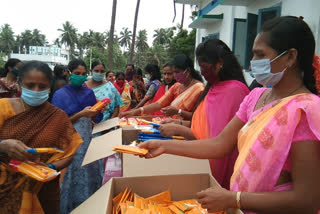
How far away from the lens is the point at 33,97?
6.76 ft

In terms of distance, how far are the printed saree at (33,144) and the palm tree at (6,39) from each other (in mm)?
78427

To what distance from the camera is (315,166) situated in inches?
40.3

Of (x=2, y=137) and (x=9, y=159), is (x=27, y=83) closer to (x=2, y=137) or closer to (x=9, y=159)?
(x=2, y=137)

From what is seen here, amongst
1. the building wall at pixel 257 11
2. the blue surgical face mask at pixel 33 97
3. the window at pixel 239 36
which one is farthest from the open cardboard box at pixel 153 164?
the window at pixel 239 36

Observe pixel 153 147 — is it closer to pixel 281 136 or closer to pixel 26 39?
pixel 281 136

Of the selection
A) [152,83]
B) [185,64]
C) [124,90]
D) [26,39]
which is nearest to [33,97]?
[185,64]

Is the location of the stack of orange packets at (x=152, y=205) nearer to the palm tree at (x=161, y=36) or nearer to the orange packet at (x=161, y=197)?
the orange packet at (x=161, y=197)

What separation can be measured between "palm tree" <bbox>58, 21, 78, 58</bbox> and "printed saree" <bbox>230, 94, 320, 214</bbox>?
2822 inches

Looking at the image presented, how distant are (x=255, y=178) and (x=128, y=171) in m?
0.79

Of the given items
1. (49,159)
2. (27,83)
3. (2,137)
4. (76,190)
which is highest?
(27,83)

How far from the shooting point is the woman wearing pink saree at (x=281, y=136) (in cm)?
105

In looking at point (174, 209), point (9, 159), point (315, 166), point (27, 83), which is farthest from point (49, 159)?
point (315, 166)

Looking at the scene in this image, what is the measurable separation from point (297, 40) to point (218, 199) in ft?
2.58

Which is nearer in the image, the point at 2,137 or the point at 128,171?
the point at 128,171
